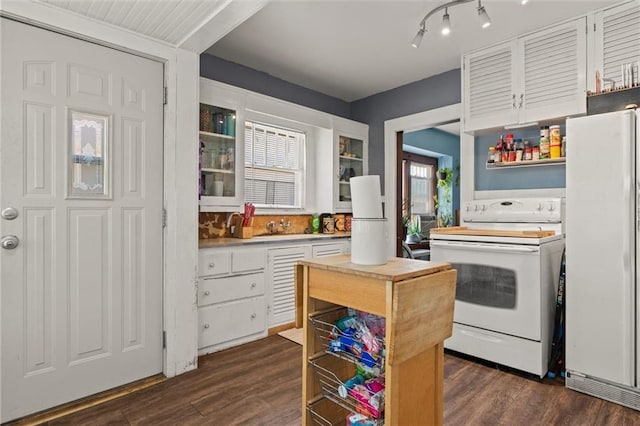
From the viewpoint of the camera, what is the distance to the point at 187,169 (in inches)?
100

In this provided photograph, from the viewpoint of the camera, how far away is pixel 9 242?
189 cm

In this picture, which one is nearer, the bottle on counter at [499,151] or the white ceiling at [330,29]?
the white ceiling at [330,29]

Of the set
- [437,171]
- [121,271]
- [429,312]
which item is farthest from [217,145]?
[437,171]

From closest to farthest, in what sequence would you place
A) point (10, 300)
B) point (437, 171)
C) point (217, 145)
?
point (10, 300), point (217, 145), point (437, 171)

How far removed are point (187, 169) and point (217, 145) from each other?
2.41 feet

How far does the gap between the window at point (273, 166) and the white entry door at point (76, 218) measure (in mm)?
1372

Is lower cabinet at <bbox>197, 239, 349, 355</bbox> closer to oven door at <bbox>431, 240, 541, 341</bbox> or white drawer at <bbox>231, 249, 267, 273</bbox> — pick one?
white drawer at <bbox>231, 249, 267, 273</bbox>

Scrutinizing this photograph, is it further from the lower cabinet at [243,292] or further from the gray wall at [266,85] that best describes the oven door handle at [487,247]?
the gray wall at [266,85]

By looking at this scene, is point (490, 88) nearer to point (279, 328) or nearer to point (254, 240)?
point (254, 240)

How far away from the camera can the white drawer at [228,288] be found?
2.77 m

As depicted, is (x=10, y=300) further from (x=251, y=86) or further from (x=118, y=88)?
(x=251, y=86)

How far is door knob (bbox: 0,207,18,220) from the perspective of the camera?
6.17 ft

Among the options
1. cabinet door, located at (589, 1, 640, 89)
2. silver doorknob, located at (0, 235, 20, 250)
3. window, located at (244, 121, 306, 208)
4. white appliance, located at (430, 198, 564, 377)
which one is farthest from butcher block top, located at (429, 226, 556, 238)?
silver doorknob, located at (0, 235, 20, 250)

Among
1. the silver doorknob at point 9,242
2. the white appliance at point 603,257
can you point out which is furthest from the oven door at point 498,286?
the silver doorknob at point 9,242
